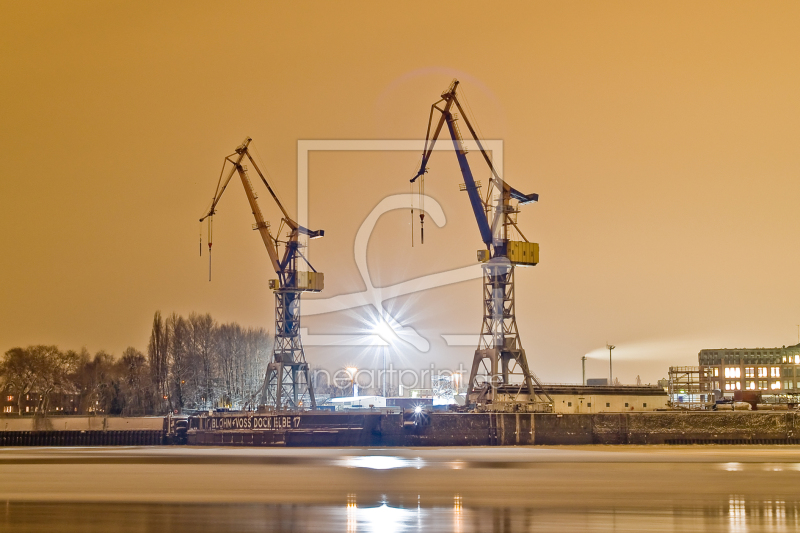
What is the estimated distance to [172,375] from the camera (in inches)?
4722

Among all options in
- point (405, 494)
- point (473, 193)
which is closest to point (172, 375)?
point (473, 193)

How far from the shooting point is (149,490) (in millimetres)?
36906

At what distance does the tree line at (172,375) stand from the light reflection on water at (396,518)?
3052 inches

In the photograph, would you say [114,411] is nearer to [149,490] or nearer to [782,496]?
[149,490]

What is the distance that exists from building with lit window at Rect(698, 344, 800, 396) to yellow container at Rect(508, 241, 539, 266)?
3129 inches

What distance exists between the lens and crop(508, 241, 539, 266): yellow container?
254ft

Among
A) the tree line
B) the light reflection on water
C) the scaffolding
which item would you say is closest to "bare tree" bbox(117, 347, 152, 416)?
the tree line

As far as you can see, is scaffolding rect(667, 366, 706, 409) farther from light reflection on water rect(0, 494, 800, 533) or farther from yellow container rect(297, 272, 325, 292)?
light reflection on water rect(0, 494, 800, 533)

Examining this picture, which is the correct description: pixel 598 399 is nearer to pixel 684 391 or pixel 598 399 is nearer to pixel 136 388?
pixel 684 391

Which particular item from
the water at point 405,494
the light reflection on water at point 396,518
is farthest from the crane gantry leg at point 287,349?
the light reflection on water at point 396,518

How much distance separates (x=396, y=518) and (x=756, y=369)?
142231 millimetres

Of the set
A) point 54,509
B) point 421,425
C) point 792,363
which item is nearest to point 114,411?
point 421,425

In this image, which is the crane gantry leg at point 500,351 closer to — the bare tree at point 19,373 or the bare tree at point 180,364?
the bare tree at point 180,364

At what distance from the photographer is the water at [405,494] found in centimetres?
2752
